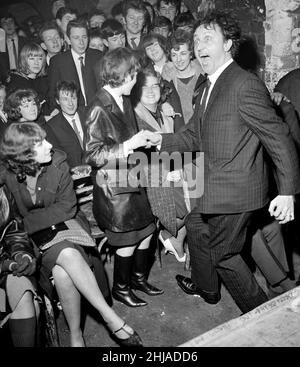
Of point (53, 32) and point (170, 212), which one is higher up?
point (53, 32)

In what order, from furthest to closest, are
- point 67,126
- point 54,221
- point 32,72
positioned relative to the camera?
point 32,72
point 67,126
point 54,221

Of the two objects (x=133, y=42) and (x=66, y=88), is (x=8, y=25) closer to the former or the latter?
(x=133, y=42)

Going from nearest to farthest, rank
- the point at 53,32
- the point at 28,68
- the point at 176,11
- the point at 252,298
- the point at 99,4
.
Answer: the point at 252,298, the point at 28,68, the point at 53,32, the point at 176,11, the point at 99,4

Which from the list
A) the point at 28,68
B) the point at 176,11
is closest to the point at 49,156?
the point at 28,68

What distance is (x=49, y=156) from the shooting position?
3.01 m

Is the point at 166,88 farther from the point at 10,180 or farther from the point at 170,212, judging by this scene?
the point at 10,180

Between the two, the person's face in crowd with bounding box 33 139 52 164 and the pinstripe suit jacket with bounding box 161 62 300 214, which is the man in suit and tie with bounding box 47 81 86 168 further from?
the pinstripe suit jacket with bounding box 161 62 300 214

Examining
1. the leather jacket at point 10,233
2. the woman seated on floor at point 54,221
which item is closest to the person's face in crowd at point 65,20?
Answer: the woman seated on floor at point 54,221

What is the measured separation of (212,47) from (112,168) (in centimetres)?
117

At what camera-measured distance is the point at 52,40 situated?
5.16 meters

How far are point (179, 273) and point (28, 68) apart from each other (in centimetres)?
310

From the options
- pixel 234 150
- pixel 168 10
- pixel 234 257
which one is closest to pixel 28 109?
pixel 234 150

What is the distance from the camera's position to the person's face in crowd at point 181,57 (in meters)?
4.20

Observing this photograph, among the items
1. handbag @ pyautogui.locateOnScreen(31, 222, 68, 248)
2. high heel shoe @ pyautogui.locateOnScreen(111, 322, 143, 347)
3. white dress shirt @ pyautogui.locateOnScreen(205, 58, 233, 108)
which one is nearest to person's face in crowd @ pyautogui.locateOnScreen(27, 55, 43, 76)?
handbag @ pyautogui.locateOnScreen(31, 222, 68, 248)
